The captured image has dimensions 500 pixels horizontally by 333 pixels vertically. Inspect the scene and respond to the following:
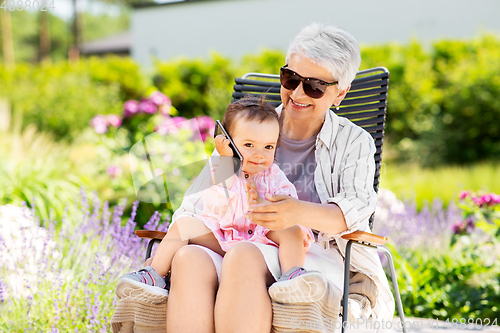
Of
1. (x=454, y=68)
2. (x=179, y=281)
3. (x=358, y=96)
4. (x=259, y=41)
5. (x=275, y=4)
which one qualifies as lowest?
(x=179, y=281)

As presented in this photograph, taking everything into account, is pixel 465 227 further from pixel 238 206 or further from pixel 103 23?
pixel 103 23

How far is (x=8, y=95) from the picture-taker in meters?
10.8

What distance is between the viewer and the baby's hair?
194cm

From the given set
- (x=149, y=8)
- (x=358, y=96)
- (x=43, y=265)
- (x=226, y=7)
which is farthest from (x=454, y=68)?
(x=149, y=8)

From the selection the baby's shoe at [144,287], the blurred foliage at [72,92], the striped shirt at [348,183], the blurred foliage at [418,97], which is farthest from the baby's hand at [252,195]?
the blurred foliage at [72,92]

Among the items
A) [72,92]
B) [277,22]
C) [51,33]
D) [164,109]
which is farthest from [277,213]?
[51,33]

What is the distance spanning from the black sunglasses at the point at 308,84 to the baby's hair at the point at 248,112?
0.16 meters

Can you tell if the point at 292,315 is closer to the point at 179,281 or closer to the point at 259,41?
the point at 179,281

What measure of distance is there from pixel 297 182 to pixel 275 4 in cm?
1580

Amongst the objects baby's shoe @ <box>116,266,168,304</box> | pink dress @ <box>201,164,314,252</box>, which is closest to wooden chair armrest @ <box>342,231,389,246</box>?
pink dress @ <box>201,164,314,252</box>

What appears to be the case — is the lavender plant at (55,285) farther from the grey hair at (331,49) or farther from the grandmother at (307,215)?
the grey hair at (331,49)

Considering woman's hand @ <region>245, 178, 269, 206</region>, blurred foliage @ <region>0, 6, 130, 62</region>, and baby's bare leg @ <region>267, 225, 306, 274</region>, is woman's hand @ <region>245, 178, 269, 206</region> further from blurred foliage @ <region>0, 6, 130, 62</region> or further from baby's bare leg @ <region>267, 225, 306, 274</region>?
blurred foliage @ <region>0, 6, 130, 62</region>

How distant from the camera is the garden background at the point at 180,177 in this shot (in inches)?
96.7

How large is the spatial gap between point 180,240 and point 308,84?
2.74 feet
